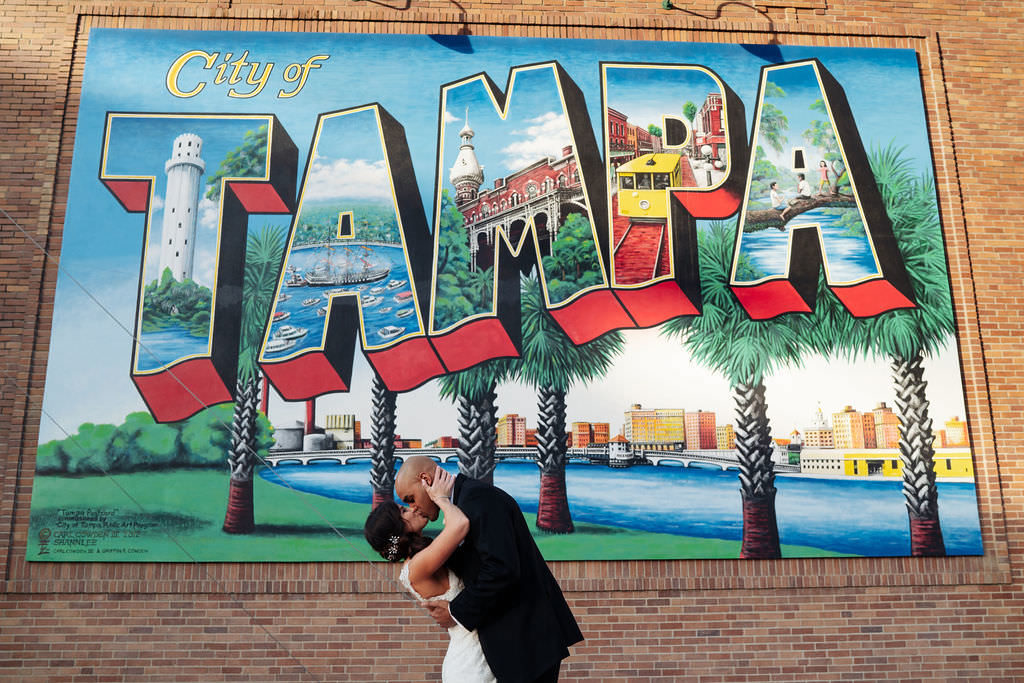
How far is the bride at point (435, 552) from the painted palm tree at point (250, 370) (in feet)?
13.9

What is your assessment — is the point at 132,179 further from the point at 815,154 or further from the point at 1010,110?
the point at 1010,110

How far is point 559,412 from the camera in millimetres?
7223

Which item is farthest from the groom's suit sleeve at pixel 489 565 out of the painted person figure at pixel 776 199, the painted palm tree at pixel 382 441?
the painted person figure at pixel 776 199

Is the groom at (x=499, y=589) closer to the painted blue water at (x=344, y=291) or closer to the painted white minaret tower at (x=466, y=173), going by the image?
the painted blue water at (x=344, y=291)

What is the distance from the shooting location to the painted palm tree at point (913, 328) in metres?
7.21

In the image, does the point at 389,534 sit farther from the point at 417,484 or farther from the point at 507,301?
the point at 507,301

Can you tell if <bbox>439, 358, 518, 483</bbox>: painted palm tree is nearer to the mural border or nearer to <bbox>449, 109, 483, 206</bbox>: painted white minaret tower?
the mural border

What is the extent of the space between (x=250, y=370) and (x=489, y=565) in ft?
16.0

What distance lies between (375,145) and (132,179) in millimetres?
2341

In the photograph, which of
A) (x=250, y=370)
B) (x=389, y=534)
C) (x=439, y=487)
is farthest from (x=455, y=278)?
(x=389, y=534)

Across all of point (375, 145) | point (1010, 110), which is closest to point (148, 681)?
point (375, 145)

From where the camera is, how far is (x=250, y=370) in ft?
23.7

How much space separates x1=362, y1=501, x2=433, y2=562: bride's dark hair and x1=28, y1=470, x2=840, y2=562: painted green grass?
3.88 metres

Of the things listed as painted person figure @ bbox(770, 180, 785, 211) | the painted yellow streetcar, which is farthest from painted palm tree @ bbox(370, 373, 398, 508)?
painted person figure @ bbox(770, 180, 785, 211)
